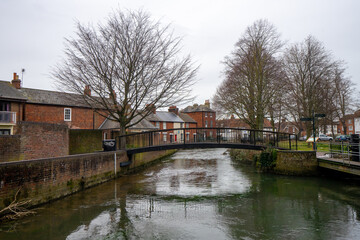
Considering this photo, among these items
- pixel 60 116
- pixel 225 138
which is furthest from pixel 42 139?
pixel 225 138

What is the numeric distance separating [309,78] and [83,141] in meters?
21.7

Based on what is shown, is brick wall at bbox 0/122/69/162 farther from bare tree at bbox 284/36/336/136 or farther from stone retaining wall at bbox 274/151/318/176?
bare tree at bbox 284/36/336/136

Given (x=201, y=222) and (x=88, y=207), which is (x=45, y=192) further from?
(x=201, y=222)

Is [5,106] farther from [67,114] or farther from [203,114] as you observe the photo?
[203,114]

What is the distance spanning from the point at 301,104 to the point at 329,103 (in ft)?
8.27

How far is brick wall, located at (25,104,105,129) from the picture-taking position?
862 inches

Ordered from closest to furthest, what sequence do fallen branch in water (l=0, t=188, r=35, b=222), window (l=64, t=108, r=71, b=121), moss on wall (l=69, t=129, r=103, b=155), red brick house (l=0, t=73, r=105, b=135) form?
fallen branch in water (l=0, t=188, r=35, b=222), moss on wall (l=69, t=129, r=103, b=155), red brick house (l=0, t=73, r=105, b=135), window (l=64, t=108, r=71, b=121)

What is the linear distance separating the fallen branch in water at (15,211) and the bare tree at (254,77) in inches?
647

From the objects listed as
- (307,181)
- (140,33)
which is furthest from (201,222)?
(140,33)

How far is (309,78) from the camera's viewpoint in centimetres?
2383

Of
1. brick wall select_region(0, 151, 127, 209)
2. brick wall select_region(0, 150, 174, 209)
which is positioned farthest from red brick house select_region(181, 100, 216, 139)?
brick wall select_region(0, 151, 127, 209)

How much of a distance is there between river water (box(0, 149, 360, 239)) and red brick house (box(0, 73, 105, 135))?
11.6 metres

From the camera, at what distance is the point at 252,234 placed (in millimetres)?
6363

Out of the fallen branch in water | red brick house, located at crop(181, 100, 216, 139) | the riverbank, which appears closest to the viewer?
the fallen branch in water
